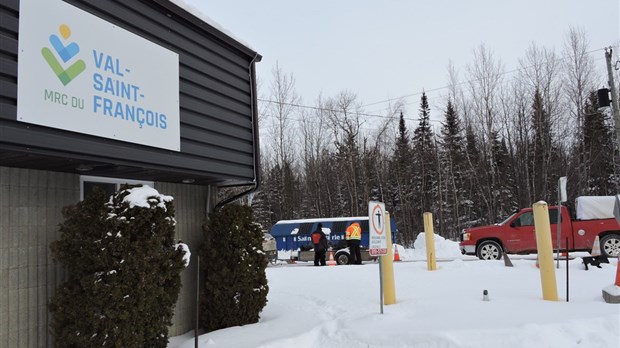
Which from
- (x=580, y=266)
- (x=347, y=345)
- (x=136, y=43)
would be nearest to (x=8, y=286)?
(x=136, y=43)

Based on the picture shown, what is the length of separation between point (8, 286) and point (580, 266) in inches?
472

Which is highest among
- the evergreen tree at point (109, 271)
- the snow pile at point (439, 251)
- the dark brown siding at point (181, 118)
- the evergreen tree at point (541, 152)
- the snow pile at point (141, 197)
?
the evergreen tree at point (541, 152)

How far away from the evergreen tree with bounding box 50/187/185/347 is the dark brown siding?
545mm

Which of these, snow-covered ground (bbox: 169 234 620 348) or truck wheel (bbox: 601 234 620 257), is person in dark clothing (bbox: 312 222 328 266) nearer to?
snow-covered ground (bbox: 169 234 620 348)

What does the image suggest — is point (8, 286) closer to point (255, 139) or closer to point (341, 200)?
point (255, 139)

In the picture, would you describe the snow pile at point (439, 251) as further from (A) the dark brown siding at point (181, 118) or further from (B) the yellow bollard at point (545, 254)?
(A) the dark brown siding at point (181, 118)

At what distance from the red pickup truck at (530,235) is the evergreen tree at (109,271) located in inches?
547

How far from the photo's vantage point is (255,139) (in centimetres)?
812

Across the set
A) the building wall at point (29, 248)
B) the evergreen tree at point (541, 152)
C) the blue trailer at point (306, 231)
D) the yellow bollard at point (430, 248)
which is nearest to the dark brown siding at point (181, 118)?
the building wall at point (29, 248)

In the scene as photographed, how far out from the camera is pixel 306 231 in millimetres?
24516

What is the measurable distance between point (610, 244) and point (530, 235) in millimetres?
2529

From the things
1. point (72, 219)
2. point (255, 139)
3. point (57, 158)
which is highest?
point (255, 139)

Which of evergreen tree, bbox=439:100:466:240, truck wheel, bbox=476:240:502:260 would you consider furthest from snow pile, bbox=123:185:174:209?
evergreen tree, bbox=439:100:466:240

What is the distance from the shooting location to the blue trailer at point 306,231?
77.4 ft
